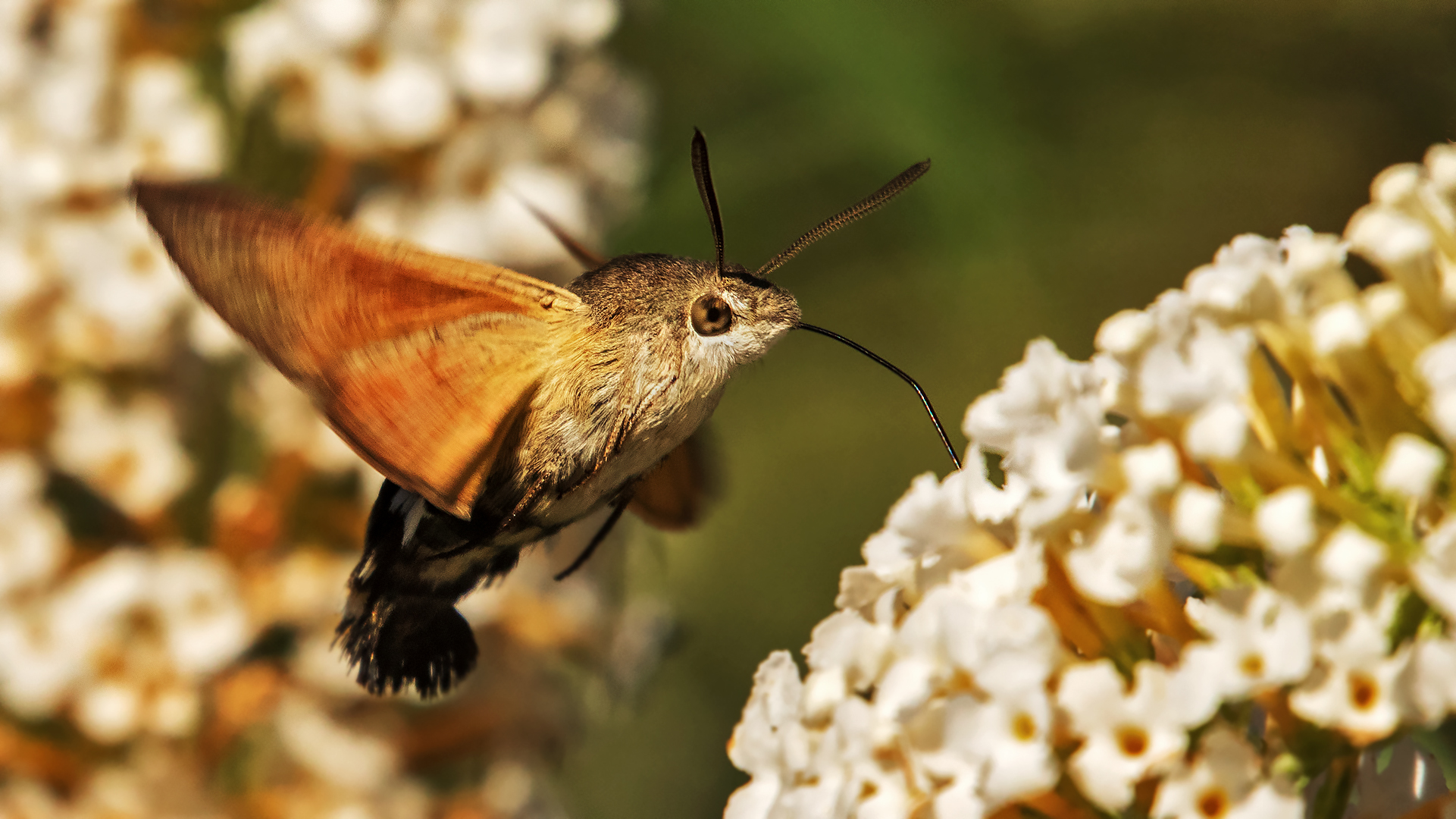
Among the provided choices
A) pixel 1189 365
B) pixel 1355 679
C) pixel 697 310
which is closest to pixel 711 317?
pixel 697 310

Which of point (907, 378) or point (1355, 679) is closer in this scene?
point (1355, 679)

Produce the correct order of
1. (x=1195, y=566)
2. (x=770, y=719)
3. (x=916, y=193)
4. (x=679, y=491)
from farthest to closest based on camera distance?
(x=916, y=193) < (x=679, y=491) < (x=770, y=719) < (x=1195, y=566)

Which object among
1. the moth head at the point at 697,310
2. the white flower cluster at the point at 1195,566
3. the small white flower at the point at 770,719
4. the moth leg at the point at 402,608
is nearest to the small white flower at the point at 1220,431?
the white flower cluster at the point at 1195,566

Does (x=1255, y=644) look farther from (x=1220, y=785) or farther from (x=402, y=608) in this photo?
(x=402, y=608)

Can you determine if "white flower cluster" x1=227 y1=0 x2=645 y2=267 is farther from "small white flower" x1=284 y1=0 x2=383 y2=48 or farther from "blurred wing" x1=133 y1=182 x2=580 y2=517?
"blurred wing" x1=133 y1=182 x2=580 y2=517

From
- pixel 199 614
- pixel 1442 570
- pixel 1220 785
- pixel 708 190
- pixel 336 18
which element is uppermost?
pixel 336 18

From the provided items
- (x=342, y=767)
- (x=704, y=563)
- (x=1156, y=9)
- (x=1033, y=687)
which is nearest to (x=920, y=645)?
(x=1033, y=687)

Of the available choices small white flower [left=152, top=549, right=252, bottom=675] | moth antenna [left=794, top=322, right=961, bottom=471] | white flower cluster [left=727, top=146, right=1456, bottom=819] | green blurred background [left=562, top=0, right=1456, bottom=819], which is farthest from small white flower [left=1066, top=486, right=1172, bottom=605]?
green blurred background [left=562, top=0, right=1456, bottom=819]
